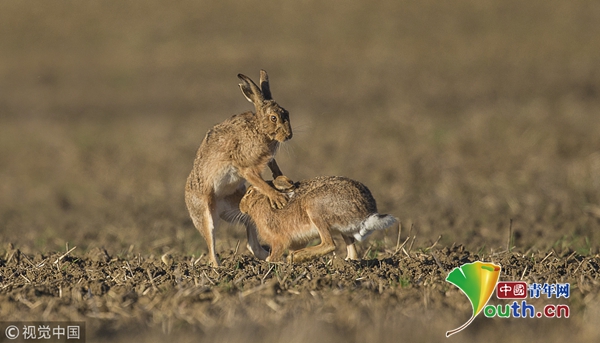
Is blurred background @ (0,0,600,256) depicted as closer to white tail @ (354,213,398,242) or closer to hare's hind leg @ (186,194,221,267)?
hare's hind leg @ (186,194,221,267)

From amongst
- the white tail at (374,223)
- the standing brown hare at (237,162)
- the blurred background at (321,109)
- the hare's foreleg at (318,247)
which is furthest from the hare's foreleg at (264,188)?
the blurred background at (321,109)

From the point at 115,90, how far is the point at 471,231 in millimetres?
15774

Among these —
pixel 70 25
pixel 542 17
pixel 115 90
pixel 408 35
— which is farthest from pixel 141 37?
pixel 542 17

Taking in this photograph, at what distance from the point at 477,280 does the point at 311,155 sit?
8.62 meters

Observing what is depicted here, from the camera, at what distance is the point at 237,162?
7359mm

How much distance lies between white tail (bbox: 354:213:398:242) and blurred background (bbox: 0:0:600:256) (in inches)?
61.7

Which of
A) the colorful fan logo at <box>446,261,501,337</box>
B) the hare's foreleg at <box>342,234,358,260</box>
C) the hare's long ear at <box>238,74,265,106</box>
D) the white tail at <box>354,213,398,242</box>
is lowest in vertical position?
the colorful fan logo at <box>446,261,501,337</box>

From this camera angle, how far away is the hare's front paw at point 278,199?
7094mm

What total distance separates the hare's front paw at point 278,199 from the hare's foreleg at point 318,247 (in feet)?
1.07

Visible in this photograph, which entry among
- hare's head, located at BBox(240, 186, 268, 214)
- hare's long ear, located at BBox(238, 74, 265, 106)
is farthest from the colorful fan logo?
hare's long ear, located at BBox(238, 74, 265, 106)

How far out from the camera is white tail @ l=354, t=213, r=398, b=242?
6641 mm

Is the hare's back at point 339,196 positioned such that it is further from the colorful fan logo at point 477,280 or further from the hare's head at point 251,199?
the colorful fan logo at point 477,280

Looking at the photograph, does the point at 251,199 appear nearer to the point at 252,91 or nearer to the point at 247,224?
the point at 247,224

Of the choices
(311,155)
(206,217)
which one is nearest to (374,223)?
(206,217)
